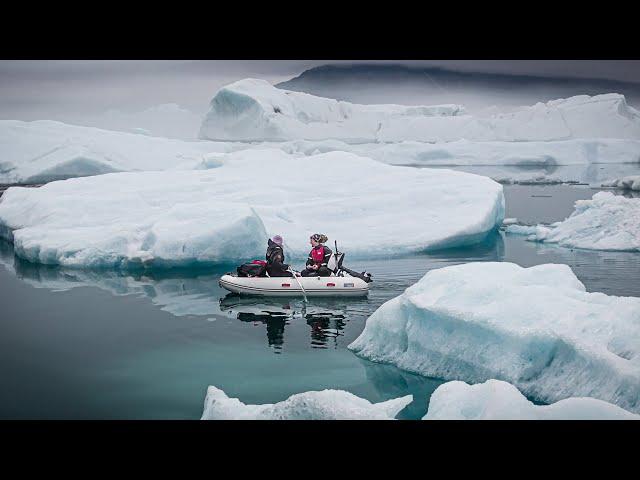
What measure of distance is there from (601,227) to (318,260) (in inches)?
168

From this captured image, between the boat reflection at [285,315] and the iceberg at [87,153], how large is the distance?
4.12 m

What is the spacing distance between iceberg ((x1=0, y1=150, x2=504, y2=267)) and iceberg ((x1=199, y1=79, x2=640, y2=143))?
98 centimetres

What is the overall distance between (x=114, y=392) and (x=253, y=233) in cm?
406

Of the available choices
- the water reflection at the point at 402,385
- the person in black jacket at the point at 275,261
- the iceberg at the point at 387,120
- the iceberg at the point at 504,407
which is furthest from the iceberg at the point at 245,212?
the iceberg at the point at 504,407

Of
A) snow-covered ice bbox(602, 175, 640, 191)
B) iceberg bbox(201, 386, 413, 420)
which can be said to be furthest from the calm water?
snow-covered ice bbox(602, 175, 640, 191)

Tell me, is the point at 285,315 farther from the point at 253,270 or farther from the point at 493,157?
the point at 493,157

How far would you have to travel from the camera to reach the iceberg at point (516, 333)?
186 inches

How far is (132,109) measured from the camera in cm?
805

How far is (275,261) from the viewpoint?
299 inches

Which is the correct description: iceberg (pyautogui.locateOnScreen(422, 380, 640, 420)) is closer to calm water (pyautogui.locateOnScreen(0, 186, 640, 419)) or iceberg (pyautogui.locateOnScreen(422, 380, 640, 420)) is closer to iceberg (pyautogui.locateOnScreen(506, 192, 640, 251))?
calm water (pyautogui.locateOnScreen(0, 186, 640, 419))

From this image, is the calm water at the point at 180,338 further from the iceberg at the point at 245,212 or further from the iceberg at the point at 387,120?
the iceberg at the point at 387,120

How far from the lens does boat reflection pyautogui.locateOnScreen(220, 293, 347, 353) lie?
6.38 metres

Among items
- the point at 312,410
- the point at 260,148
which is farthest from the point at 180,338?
the point at 260,148
